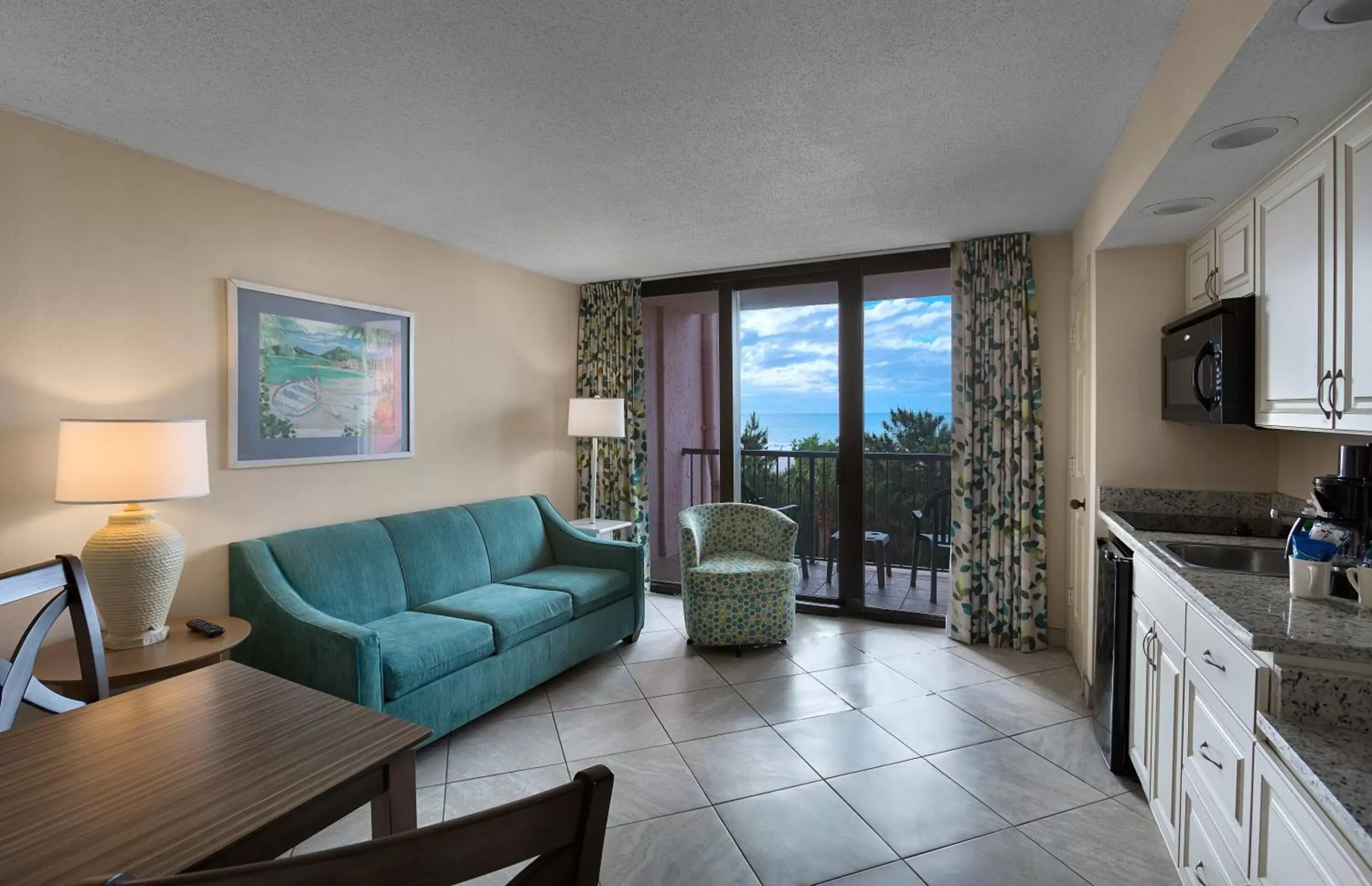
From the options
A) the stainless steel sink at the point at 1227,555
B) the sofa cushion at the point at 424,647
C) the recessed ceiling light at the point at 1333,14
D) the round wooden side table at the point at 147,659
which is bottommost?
the sofa cushion at the point at 424,647

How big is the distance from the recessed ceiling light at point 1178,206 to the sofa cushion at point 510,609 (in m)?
3.05

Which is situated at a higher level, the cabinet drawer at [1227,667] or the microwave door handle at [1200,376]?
the microwave door handle at [1200,376]

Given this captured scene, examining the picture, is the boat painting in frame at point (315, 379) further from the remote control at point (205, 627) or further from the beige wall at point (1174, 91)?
the beige wall at point (1174, 91)

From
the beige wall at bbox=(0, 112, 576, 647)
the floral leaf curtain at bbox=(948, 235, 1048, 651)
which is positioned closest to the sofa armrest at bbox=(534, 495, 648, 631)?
the beige wall at bbox=(0, 112, 576, 647)

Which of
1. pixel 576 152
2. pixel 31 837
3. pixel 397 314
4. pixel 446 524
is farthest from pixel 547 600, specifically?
pixel 31 837

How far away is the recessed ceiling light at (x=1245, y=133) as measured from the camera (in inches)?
67.7

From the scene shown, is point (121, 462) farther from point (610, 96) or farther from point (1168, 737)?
point (1168, 737)

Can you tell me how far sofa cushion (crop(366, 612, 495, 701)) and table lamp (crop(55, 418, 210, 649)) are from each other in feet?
2.49

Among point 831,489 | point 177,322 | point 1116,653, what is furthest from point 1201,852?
point 177,322

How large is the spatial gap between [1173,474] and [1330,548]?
1421 mm

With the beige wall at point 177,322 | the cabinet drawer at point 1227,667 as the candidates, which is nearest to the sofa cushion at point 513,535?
the beige wall at point 177,322

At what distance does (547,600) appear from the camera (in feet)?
11.2

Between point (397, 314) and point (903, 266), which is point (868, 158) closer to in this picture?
point (903, 266)

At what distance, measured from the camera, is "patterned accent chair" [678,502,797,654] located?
389cm
